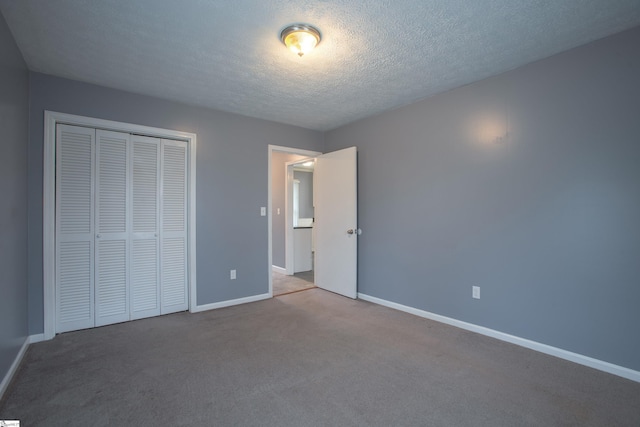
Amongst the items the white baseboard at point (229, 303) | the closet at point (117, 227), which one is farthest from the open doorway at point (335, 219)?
the closet at point (117, 227)

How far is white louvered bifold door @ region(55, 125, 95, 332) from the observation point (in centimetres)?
288

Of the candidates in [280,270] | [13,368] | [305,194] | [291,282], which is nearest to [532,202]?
[291,282]

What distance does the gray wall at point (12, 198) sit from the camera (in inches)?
78.8

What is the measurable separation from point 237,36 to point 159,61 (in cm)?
84

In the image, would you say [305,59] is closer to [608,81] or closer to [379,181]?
[379,181]

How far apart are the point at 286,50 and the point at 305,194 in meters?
5.52

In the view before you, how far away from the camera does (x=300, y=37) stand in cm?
212

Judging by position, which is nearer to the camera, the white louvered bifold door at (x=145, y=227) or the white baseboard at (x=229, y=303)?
A: the white louvered bifold door at (x=145, y=227)

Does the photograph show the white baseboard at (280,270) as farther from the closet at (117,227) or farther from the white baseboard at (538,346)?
the white baseboard at (538,346)

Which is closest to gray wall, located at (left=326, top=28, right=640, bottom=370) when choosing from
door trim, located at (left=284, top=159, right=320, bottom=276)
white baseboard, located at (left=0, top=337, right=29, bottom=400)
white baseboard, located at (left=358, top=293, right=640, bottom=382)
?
white baseboard, located at (left=358, top=293, right=640, bottom=382)

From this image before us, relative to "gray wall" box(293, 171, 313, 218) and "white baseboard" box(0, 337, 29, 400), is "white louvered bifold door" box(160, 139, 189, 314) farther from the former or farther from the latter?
"gray wall" box(293, 171, 313, 218)

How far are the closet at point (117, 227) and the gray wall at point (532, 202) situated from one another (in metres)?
2.61

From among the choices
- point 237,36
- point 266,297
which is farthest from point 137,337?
point 237,36

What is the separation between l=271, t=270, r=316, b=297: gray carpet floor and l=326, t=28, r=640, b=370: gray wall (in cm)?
153
